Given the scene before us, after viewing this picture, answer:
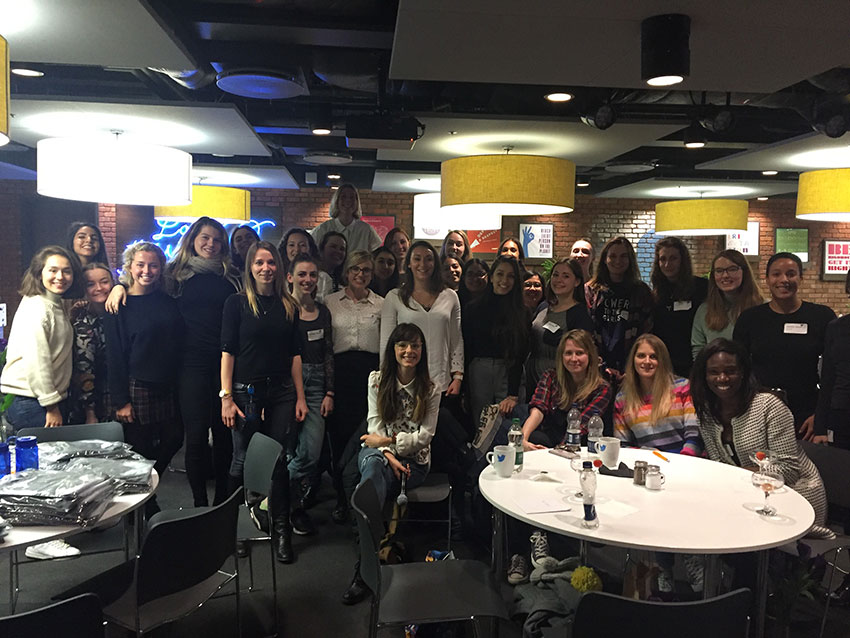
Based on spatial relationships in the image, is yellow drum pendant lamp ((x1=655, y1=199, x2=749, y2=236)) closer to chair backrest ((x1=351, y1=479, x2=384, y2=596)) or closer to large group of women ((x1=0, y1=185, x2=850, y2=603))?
large group of women ((x1=0, y1=185, x2=850, y2=603))

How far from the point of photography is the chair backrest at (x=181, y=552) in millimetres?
1900

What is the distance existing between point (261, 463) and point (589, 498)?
1.39 m

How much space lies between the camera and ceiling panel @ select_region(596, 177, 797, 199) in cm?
829

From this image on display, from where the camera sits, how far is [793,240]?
1098 cm

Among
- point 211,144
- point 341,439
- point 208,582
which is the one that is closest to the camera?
point 208,582

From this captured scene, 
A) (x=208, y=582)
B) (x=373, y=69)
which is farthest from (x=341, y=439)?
(x=373, y=69)

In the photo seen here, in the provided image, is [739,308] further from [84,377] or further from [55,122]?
[55,122]

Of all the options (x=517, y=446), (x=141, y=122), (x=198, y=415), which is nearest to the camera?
(x=517, y=446)

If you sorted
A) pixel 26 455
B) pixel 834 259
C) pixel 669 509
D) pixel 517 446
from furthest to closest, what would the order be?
pixel 834 259
pixel 517 446
pixel 26 455
pixel 669 509

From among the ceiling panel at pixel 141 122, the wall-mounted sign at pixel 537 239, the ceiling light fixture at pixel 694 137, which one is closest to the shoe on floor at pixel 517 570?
the ceiling panel at pixel 141 122

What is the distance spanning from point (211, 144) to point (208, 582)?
4687 millimetres

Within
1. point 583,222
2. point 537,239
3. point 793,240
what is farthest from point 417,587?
point 793,240

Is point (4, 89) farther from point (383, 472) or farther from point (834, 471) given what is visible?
point (834, 471)

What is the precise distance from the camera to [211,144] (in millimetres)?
5973
